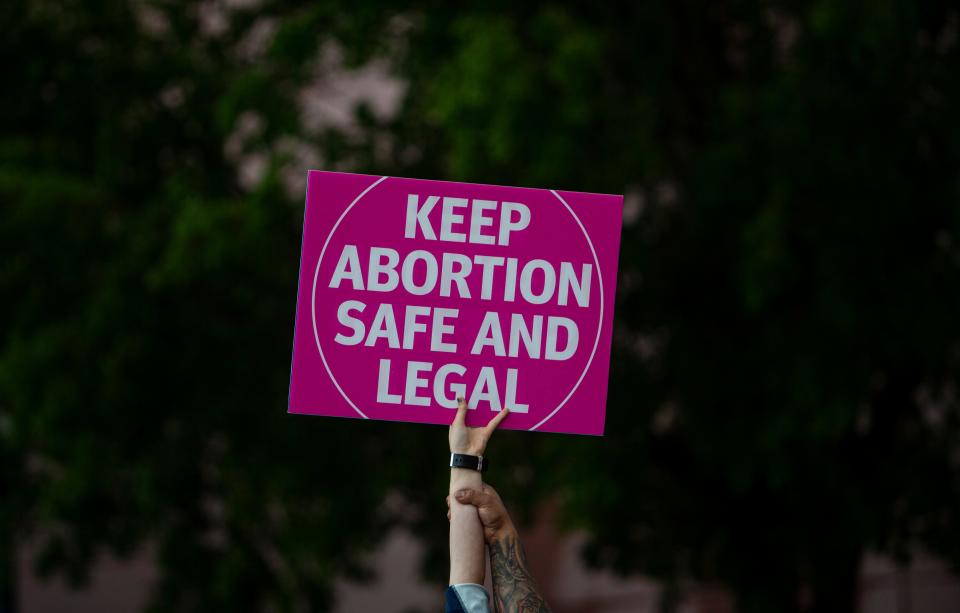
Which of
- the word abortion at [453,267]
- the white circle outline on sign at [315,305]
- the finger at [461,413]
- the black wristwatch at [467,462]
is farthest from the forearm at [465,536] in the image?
the word abortion at [453,267]

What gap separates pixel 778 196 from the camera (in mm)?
6469

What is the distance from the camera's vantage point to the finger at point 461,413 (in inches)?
101

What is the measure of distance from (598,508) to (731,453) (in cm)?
91

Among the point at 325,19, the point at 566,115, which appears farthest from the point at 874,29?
the point at 325,19

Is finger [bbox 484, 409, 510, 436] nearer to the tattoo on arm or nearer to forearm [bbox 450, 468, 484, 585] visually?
forearm [bbox 450, 468, 484, 585]

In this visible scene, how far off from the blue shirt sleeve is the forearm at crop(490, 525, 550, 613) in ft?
0.11

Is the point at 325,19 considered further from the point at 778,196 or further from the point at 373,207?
the point at 373,207

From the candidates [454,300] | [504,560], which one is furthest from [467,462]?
[454,300]

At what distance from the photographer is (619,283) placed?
7.80 m

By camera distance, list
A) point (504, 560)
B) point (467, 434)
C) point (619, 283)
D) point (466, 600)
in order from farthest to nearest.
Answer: point (619, 283) < point (467, 434) < point (504, 560) < point (466, 600)

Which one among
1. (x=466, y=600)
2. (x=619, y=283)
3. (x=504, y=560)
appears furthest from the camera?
(x=619, y=283)

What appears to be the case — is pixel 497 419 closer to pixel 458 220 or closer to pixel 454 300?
pixel 454 300

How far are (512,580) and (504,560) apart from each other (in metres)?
0.05

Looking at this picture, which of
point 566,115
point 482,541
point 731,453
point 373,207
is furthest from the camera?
point 731,453
